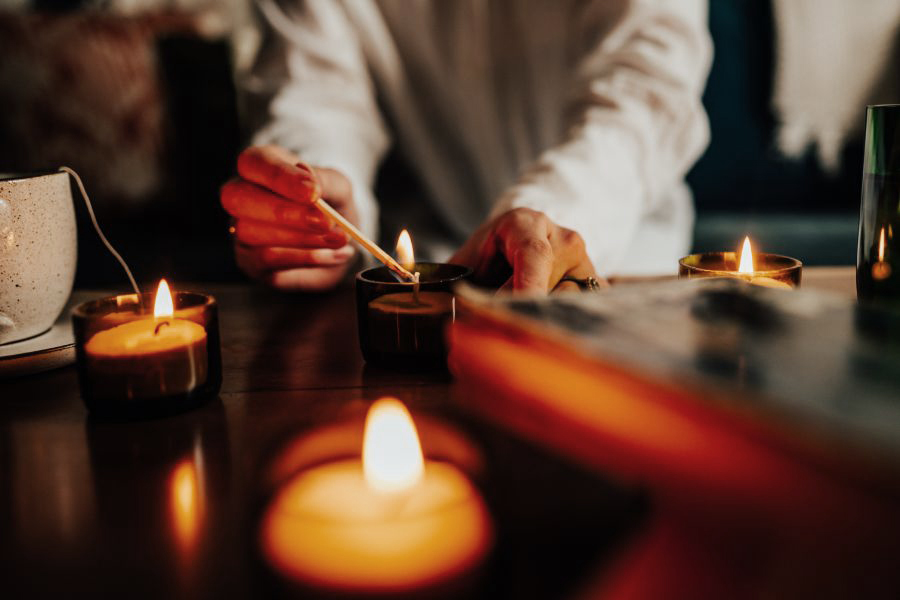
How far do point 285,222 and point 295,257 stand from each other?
0.15 feet

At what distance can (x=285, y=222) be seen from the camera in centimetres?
75

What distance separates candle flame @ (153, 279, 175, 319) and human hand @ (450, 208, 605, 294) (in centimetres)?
24

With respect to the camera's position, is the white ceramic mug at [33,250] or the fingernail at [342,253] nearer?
the white ceramic mug at [33,250]

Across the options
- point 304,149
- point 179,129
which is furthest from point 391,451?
point 179,129

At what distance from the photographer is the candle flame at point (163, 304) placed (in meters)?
0.48

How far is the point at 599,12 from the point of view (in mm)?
1212

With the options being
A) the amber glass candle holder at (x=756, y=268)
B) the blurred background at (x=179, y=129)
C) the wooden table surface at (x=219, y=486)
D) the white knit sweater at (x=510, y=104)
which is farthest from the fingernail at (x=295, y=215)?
the blurred background at (x=179, y=129)

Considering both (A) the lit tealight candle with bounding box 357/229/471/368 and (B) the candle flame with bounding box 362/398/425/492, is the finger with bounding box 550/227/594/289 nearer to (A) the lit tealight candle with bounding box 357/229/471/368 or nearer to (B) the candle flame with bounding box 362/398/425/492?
(A) the lit tealight candle with bounding box 357/229/471/368

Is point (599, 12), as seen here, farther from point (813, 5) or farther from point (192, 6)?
point (192, 6)

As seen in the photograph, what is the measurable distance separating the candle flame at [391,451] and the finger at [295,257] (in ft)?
1.73

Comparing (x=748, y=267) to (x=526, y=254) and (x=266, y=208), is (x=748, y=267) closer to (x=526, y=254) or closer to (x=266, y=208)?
(x=526, y=254)

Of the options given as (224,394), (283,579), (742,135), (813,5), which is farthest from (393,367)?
(813,5)

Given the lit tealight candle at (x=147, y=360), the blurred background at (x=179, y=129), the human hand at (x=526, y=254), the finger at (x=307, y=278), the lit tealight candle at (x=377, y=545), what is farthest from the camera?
the blurred background at (x=179, y=129)

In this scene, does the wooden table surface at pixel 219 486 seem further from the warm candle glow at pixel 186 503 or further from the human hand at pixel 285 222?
the human hand at pixel 285 222
